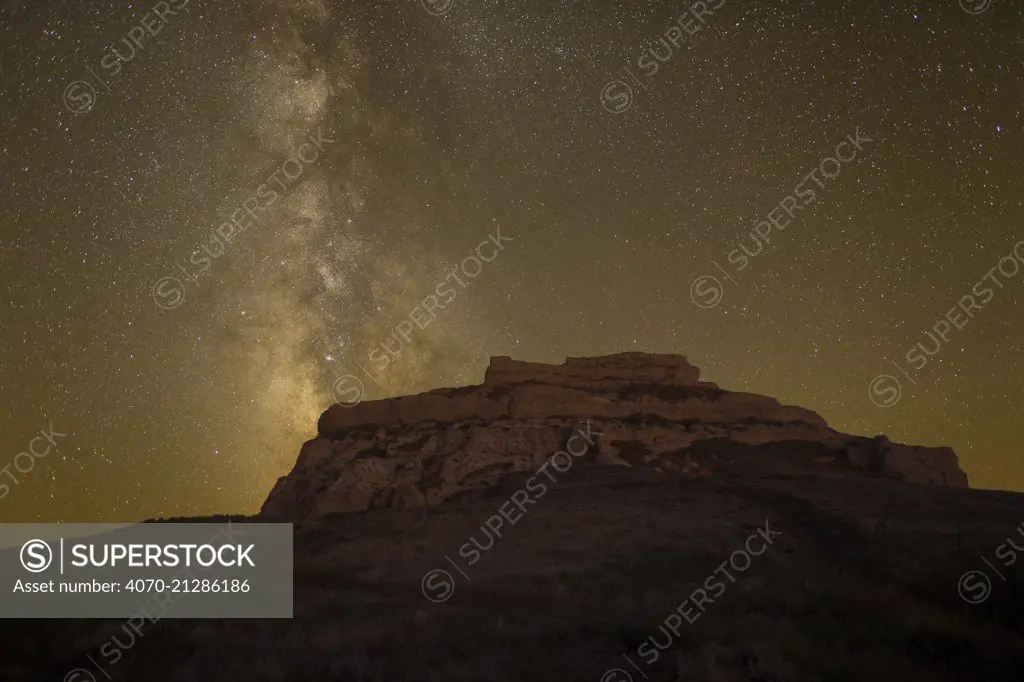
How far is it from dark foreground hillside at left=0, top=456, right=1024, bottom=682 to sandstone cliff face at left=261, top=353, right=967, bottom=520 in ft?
43.8

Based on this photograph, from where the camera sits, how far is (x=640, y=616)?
11.6 meters

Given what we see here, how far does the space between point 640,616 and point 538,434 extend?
28798 mm

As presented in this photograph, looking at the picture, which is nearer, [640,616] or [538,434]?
[640,616]

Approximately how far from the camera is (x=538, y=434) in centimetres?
4041

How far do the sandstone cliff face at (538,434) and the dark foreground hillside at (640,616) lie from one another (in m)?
13.4

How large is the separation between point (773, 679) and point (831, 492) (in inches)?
938

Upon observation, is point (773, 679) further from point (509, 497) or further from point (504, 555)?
point (509, 497)

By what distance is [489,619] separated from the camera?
1230 centimetres

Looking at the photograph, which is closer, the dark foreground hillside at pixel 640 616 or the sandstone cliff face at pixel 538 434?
the dark foreground hillside at pixel 640 616

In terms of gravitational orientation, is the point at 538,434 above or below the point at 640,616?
above

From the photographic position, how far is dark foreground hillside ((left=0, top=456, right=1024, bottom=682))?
8.77 m

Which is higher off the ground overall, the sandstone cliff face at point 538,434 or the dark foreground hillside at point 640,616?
the sandstone cliff face at point 538,434

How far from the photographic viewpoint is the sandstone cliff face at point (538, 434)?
122 feet

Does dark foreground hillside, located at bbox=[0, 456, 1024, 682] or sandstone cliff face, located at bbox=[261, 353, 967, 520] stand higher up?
sandstone cliff face, located at bbox=[261, 353, 967, 520]
